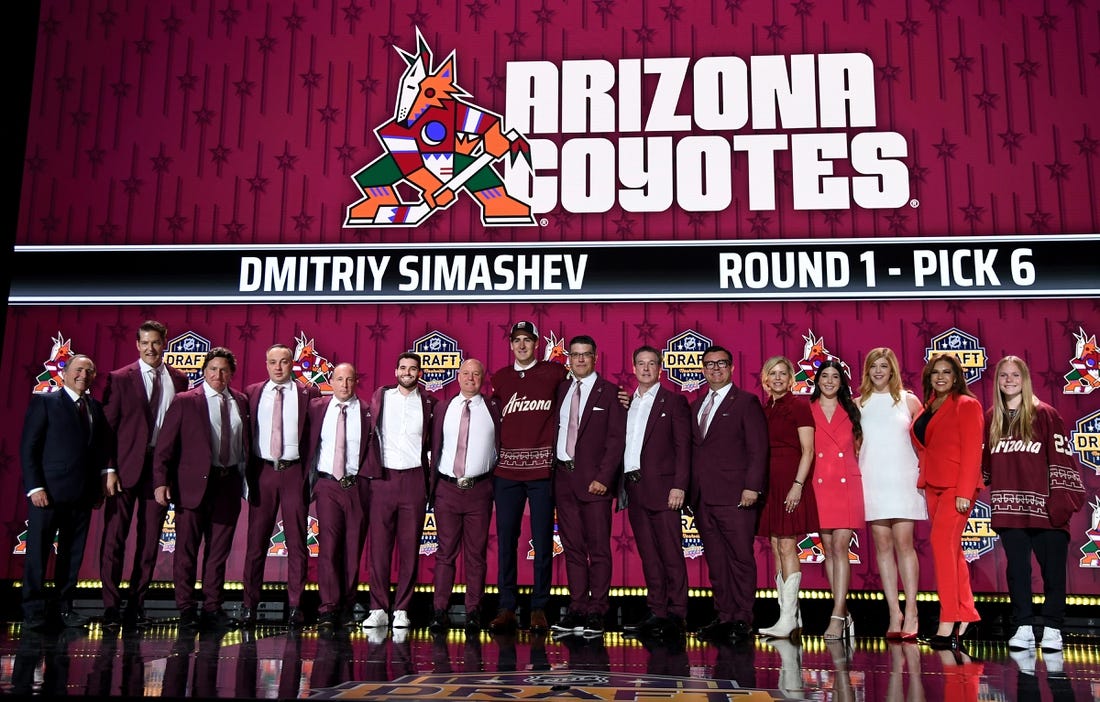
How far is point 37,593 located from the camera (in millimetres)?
4711

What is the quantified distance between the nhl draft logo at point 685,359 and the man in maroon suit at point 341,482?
1.97 meters

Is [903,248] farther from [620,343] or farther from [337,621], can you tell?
[337,621]

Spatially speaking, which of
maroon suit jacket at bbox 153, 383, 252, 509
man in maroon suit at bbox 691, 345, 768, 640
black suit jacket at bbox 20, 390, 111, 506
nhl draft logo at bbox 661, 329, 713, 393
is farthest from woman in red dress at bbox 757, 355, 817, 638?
black suit jacket at bbox 20, 390, 111, 506

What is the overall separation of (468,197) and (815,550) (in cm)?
318

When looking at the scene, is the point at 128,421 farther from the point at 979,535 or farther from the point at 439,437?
the point at 979,535

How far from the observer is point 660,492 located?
15.4ft

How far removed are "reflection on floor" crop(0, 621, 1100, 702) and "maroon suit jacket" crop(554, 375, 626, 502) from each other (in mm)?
733

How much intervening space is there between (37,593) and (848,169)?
5.29 meters

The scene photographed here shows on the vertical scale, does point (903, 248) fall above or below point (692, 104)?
below

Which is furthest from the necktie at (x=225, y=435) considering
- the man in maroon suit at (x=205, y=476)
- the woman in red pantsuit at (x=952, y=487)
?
the woman in red pantsuit at (x=952, y=487)

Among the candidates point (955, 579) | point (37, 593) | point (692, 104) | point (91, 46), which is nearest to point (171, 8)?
point (91, 46)

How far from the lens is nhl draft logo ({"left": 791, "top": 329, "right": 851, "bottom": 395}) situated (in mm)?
5922

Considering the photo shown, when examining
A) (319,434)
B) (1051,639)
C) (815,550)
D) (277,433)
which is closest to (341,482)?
(319,434)

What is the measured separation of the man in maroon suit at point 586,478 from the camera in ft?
15.4
